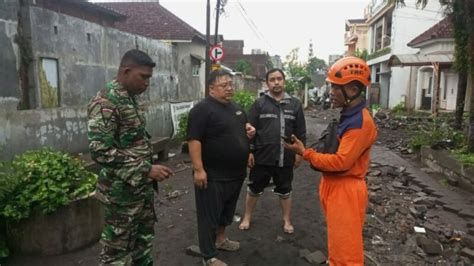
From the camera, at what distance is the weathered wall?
659 centimetres

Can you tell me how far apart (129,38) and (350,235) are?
1083 centimetres

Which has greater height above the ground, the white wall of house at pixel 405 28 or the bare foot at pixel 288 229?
the white wall of house at pixel 405 28

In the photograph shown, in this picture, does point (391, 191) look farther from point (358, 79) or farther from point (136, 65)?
point (136, 65)

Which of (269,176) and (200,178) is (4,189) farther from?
(269,176)

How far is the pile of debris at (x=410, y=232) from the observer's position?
435 centimetres

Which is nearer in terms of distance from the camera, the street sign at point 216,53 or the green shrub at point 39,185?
the green shrub at point 39,185

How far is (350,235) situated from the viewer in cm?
272

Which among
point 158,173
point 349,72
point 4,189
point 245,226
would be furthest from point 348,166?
point 4,189

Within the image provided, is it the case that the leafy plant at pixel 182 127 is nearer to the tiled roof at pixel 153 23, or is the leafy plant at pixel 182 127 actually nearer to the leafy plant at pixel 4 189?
the leafy plant at pixel 4 189

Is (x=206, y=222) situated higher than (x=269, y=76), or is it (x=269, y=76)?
(x=269, y=76)

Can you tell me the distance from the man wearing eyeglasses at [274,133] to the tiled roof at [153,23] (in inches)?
645

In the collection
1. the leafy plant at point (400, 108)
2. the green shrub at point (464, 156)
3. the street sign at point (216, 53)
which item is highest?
the street sign at point (216, 53)

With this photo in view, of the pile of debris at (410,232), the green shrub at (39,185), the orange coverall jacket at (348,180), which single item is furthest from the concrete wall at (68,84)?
the pile of debris at (410,232)

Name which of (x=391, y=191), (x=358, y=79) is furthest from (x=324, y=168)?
(x=391, y=191)
